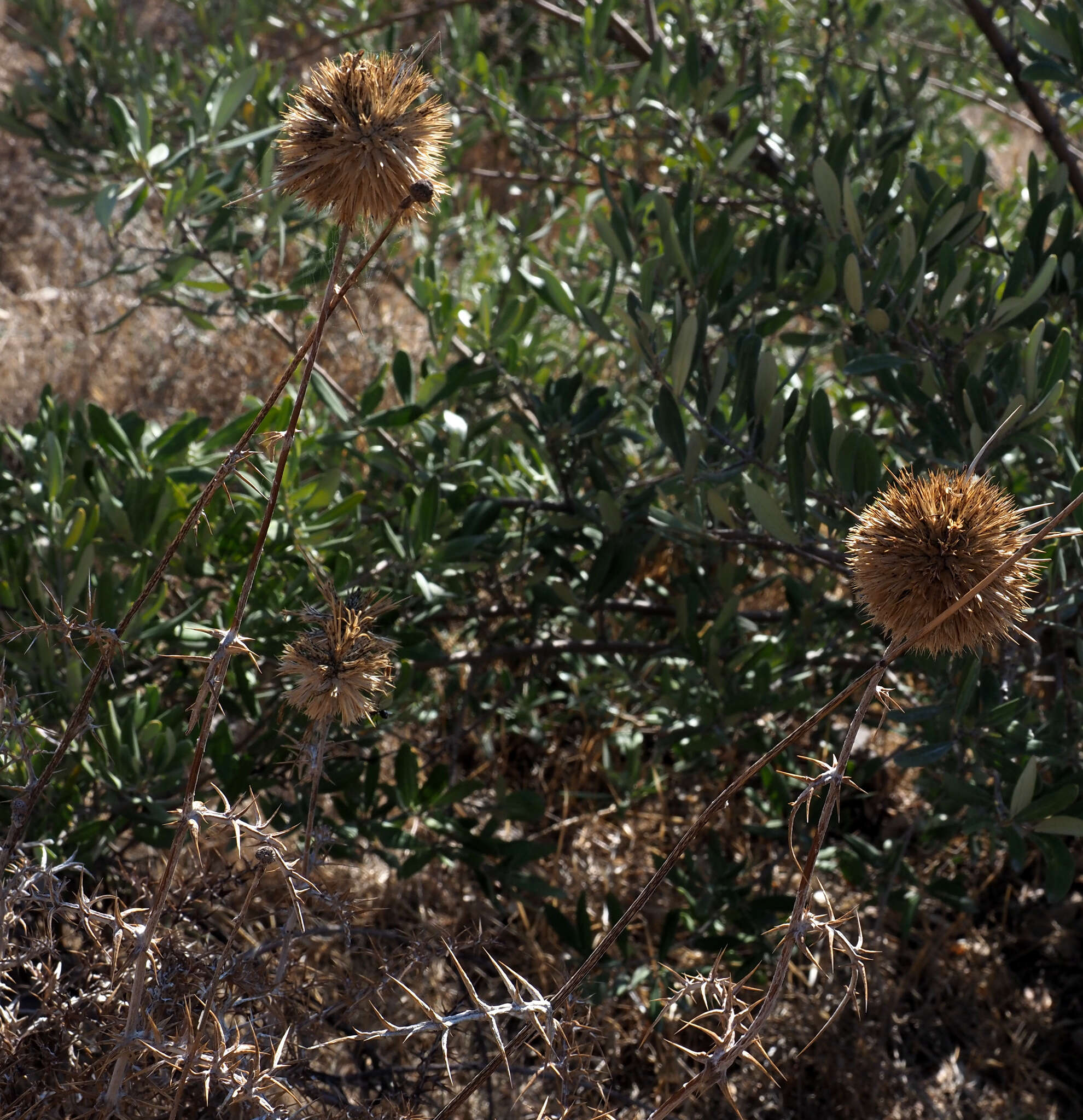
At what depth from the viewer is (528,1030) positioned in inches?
36.1

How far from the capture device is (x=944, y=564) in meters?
0.94

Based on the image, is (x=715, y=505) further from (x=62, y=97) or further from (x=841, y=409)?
(x=62, y=97)

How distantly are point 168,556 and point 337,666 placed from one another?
183mm

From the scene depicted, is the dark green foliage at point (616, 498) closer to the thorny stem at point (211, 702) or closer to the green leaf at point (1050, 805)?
the green leaf at point (1050, 805)

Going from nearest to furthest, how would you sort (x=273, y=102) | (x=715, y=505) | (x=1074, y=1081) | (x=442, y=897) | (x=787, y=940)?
1. (x=787, y=940)
2. (x=715, y=505)
3. (x=1074, y=1081)
4. (x=442, y=897)
5. (x=273, y=102)

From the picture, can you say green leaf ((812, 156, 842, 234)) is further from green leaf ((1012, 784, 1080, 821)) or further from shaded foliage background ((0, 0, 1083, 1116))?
green leaf ((1012, 784, 1080, 821))

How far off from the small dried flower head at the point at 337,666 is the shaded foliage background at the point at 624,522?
267 millimetres

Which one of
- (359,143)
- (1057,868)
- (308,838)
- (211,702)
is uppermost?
(359,143)

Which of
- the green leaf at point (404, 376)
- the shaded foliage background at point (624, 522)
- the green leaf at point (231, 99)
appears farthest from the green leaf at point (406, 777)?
the green leaf at point (231, 99)

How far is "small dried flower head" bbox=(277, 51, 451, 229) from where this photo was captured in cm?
96

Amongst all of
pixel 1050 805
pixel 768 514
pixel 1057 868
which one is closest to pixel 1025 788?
pixel 1050 805

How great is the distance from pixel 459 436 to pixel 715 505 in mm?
559

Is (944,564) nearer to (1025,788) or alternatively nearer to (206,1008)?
(1025,788)

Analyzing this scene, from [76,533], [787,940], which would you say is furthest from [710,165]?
[787,940]
